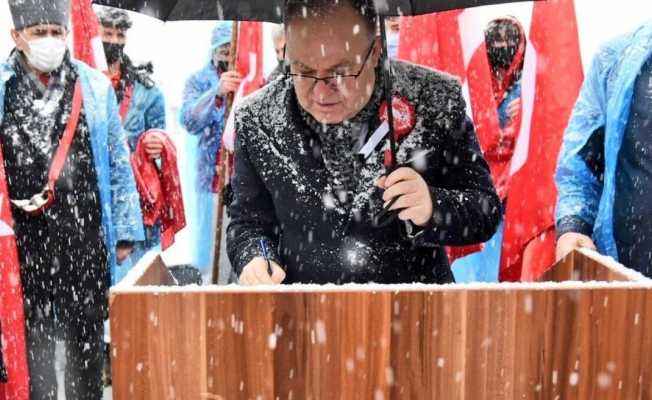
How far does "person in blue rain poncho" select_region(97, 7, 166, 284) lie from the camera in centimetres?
482

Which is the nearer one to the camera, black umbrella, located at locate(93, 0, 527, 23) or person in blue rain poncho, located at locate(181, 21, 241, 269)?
black umbrella, located at locate(93, 0, 527, 23)

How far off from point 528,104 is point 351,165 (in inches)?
79.6

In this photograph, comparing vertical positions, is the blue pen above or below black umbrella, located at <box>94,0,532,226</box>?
below

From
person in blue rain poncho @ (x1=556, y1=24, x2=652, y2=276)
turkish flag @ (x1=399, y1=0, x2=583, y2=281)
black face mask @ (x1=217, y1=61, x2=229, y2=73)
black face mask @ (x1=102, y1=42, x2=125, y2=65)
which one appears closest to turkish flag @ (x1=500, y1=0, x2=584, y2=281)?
turkish flag @ (x1=399, y1=0, x2=583, y2=281)

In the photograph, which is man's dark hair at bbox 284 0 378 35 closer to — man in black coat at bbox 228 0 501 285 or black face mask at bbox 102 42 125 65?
man in black coat at bbox 228 0 501 285

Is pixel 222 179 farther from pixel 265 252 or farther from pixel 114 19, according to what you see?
pixel 265 252

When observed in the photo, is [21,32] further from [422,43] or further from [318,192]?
[318,192]

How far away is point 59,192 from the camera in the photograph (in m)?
3.57

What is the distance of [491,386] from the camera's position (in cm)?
123

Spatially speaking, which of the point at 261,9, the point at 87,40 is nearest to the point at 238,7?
the point at 261,9

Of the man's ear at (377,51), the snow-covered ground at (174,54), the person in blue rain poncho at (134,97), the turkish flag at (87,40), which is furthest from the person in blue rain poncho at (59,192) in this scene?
the man's ear at (377,51)

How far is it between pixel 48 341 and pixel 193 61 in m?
2.47

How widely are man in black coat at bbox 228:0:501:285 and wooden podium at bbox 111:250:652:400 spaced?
2.08ft

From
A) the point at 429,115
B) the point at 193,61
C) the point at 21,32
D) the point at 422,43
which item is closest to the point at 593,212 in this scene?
the point at 429,115
